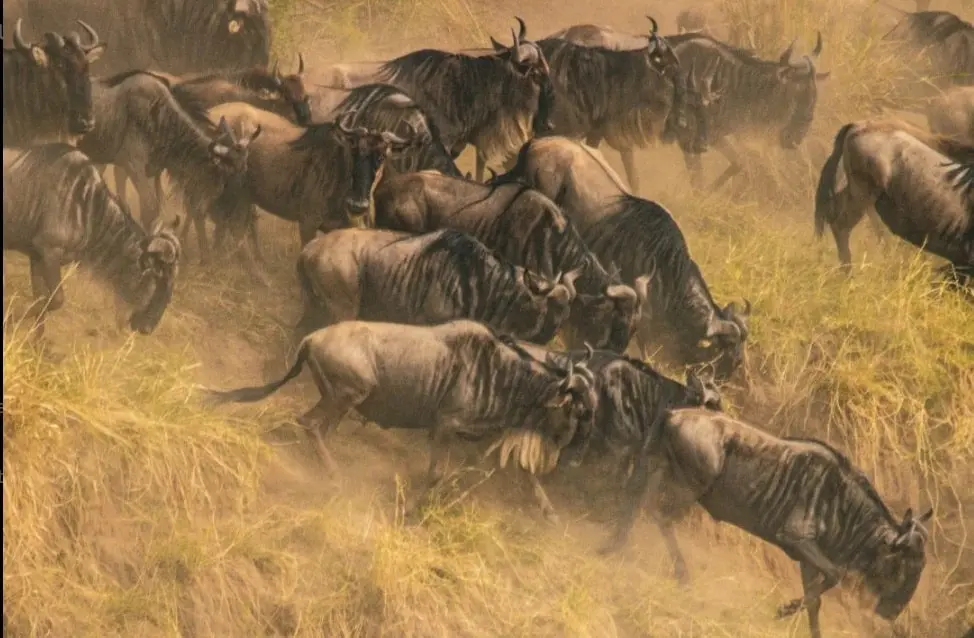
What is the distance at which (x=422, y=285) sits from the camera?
22.8 ft

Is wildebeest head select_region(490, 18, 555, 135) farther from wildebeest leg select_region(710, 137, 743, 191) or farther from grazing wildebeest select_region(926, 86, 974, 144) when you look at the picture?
grazing wildebeest select_region(926, 86, 974, 144)

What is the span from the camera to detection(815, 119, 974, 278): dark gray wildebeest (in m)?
8.16

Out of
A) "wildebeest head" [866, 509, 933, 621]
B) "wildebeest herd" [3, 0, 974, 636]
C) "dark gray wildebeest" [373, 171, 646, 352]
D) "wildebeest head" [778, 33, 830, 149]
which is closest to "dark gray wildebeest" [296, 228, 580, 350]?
"wildebeest herd" [3, 0, 974, 636]

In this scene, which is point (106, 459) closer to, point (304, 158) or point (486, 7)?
point (304, 158)

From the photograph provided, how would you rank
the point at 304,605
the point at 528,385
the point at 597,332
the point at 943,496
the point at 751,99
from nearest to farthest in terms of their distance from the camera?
the point at 304,605 < the point at 528,385 < the point at 597,332 < the point at 943,496 < the point at 751,99

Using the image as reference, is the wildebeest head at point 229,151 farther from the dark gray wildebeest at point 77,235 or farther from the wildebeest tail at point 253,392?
the wildebeest tail at point 253,392

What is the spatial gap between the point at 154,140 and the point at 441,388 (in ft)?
6.55

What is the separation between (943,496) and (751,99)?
303 cm

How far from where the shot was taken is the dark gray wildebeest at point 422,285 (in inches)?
269

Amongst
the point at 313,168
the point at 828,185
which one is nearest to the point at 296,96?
the point at 313,168

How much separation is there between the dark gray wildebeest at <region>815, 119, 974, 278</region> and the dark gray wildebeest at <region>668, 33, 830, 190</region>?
1.25m

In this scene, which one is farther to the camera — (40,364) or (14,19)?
(14,19)

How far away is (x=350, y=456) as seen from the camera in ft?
21.9

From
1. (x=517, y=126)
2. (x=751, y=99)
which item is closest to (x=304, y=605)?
(x=517, y=126)
